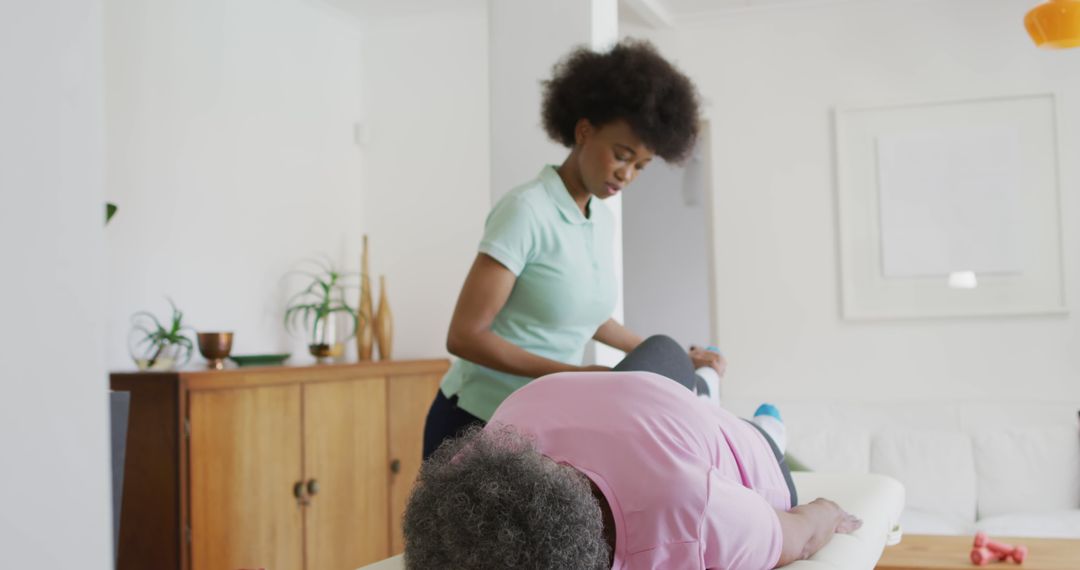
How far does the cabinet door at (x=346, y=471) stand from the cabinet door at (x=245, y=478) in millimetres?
89

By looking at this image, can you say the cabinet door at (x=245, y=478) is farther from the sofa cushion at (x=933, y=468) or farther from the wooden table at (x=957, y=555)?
the sofa cushion at (x=933, y=468)

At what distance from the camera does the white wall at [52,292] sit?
0.76m

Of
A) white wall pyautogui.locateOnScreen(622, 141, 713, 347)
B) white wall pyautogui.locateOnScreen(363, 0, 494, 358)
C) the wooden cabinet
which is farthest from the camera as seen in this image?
white wall pyautogui.locateOnScreen(622, 141, 713, 347)

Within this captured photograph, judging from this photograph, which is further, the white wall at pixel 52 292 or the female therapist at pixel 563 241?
the female therapist at pixel 563 241

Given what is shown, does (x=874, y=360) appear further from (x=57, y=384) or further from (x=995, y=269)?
(x=57, y=384)

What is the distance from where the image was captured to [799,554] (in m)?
1.52

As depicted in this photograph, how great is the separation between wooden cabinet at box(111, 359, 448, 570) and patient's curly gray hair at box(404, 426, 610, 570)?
199 cm

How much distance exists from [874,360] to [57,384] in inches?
165

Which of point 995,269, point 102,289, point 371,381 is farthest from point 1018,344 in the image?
point 102,289

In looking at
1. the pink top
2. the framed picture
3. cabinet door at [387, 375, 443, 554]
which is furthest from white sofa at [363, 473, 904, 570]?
the framed picture

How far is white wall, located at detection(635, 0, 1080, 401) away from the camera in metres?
4.33

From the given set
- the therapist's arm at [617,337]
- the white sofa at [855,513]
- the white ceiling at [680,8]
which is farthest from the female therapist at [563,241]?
the white ceiling at [680,8]

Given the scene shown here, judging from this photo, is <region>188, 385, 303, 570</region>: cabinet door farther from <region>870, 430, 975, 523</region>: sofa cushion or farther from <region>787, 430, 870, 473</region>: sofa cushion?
<region>870, 430, 975, 523</region>: sofa cushion

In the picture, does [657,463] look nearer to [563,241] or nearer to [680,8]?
[563,241]
